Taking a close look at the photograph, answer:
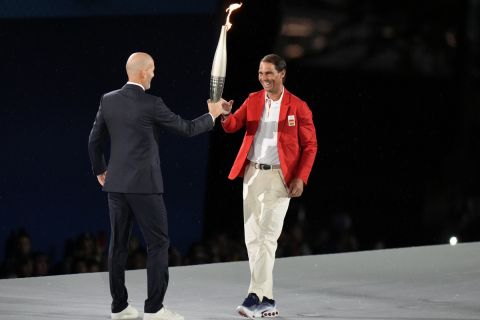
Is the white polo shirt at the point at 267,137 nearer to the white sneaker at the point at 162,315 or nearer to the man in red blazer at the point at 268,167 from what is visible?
the man in red blazer at the point at 268,167

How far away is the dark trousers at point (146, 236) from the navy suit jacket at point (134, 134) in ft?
0.23

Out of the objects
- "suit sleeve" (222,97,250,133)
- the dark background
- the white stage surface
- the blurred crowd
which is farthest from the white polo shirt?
the blurred crowd

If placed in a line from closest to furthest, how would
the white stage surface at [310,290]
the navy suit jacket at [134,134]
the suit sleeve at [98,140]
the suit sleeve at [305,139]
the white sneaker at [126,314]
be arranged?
the navy suit jacket at [134,134] → the suit sleeve at [98,140] → the white sneaker at [126,314] → the suit sleeve at [305,139] → the white stage surface at [310,290]

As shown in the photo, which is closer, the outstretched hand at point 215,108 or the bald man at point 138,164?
the bald man at point 138,164

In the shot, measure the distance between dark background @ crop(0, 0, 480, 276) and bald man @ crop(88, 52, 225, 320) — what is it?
2456mm

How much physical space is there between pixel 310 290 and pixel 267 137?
141 cm

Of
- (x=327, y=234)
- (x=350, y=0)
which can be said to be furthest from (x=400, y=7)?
(x=327, y=234)

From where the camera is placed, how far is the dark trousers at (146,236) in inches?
225

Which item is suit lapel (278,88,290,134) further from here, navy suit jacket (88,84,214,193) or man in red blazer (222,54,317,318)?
navy suit jacket (88,84,214,193)

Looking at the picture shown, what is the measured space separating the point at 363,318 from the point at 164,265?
3.79 ft

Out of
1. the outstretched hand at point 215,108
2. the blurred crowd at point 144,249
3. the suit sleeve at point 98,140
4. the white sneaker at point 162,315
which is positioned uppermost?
the outstretched hand at point 215,108

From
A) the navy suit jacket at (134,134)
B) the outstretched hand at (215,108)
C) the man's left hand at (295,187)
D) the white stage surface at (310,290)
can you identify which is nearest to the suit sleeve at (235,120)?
the outstretched hand at (215,108)

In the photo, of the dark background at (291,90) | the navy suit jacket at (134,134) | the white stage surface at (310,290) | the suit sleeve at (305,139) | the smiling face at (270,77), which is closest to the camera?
the navy suit jacket at (134,134)

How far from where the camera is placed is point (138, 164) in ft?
18.7
